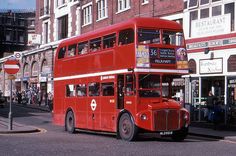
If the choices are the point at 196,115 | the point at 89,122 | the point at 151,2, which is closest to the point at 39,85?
the point at 151,2

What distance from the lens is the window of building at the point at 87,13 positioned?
45859 millimetres

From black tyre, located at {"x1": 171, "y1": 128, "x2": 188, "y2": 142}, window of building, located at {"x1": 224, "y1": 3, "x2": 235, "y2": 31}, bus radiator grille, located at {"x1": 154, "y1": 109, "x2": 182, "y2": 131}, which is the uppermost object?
window of building, located at {"x1": 224, "y1": 3, "x2": 235, "y2": 31}

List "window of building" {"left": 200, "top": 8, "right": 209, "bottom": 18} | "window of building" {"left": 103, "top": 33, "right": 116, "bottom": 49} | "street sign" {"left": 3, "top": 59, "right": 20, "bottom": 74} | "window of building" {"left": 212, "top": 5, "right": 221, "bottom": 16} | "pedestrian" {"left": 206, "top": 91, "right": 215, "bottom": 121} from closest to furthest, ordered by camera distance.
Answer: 1. "window of building" {"left": 103, "top": 33, "right": 116, "bottom": 49}
2. "street sign" {"left": 3, "top": 59, "right": 20, "bottom": 74}
3. "pedestrian" {"left": 206, "top": 91, "right": 215, "bottom": 121}
4. "window of building" {"left": 212, "top": 5, "right": 221, "bottom": 16}
5. "window of building" {"left": 200, "top": 8, "right": 209, "bottom": 18}

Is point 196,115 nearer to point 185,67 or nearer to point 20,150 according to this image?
point 185,67

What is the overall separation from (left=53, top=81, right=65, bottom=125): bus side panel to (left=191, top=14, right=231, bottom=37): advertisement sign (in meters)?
9.66

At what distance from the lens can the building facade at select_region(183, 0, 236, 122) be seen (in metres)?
26.7

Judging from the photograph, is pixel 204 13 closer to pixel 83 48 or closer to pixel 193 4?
pixel 193 4

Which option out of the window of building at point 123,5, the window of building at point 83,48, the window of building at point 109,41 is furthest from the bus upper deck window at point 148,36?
the window of building at point 123,5

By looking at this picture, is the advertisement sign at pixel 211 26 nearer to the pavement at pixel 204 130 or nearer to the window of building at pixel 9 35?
the pavement at pixel 204 130

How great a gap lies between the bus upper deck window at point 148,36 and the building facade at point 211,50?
942 cm

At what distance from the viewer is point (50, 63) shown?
56.6 m

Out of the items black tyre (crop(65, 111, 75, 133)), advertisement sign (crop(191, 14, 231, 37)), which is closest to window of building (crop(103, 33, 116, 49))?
black tyre (crop(65, 111, 75, 133))

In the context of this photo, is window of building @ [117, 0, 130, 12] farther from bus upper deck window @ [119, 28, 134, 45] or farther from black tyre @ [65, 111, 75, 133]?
bus upper deck window @ [119, 28, 134, 45]

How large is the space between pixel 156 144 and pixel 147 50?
3368 millimetres
